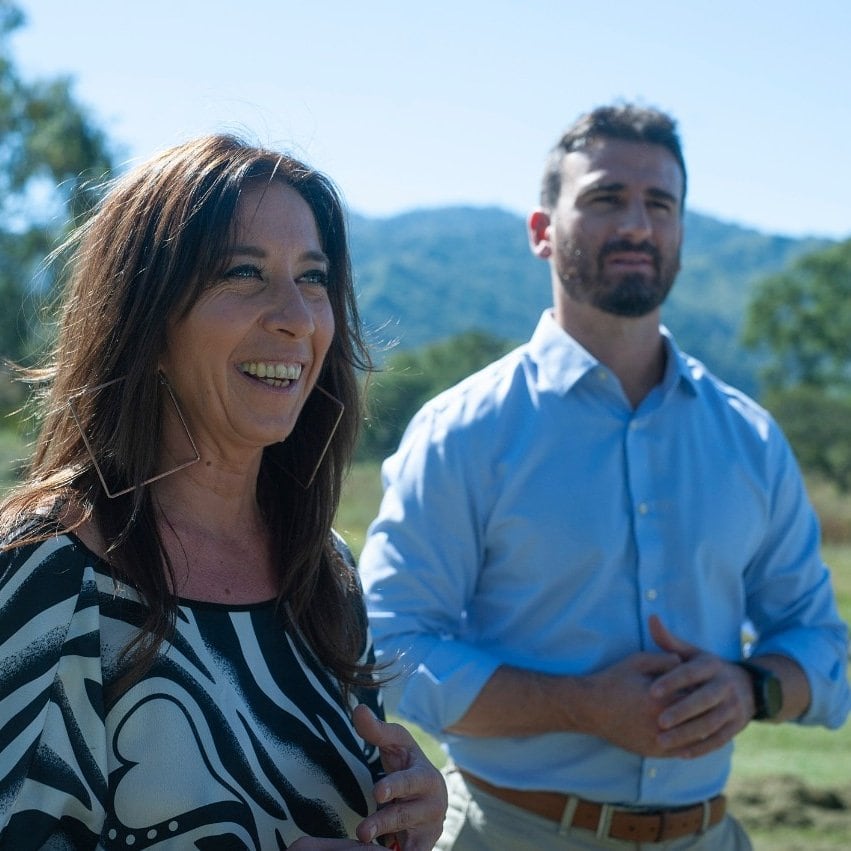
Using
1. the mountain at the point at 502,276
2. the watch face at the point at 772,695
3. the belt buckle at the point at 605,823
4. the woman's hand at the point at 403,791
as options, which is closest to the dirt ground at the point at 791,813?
the watch face at the point at 772,695

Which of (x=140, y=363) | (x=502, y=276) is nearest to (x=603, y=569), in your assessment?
(x=140, y=363)

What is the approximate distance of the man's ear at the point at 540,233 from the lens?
11.1 ft

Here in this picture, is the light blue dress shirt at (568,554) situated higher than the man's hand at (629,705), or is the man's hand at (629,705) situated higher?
the light blue dress shirt at (568,554)

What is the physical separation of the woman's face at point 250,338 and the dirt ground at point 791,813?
4.07 meters

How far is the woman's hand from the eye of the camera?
1897 mm

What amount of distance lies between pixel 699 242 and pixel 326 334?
529 feet

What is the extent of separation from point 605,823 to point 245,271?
1.60 m

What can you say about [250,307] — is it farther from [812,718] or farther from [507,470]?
[812,718]

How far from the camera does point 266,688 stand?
188cm

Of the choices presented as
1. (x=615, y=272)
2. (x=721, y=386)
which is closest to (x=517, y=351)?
(x=615, y=272)

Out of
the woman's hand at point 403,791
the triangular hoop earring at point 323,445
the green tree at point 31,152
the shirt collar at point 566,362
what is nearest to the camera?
the woman's hand at point 403,791

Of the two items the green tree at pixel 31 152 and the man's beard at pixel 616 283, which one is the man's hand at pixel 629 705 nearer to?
the man's beard at pixel 616 283

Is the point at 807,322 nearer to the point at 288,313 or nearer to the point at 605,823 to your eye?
the point at 605,823

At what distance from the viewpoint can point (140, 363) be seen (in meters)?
1.85
